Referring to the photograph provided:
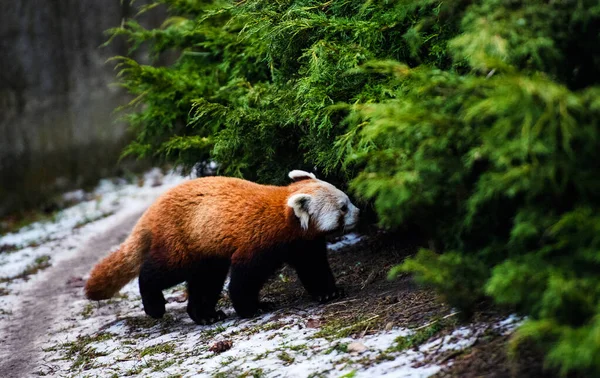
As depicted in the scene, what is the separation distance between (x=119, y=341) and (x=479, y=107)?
13.2ft

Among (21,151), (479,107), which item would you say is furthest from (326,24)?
(21,151)

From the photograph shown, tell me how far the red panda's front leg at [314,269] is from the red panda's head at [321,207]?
0.56ft

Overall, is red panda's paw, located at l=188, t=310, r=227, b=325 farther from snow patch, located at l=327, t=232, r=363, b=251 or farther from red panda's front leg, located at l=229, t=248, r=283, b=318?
snow patch, located at l=327, t=232, r=363, b=251

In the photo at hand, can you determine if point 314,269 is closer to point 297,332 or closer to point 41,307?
point 297,332

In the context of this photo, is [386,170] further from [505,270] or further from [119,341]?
[119,341]

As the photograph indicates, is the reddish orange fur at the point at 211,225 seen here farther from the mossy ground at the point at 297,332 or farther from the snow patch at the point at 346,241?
the snow patch at the point at 346,241

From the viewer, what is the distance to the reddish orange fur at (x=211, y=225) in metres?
5.36

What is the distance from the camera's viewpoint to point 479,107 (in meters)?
2.74

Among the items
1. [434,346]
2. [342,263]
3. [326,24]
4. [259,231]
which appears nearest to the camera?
[434,346]

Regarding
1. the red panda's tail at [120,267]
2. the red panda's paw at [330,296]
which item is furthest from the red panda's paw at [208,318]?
the red panda's paw at [330,296]

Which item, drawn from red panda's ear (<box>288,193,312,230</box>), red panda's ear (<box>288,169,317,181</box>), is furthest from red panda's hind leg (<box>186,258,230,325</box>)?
red panda's ear (<box>288,169,317,181</box>)

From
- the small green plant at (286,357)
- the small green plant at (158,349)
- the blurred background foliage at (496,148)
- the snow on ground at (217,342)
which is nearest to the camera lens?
the blurred background foliage at (496,148)

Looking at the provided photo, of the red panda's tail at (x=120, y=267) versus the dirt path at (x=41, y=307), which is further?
the red panda's tail at (x=120, y=267)

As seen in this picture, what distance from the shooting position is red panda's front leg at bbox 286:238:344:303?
539cm
